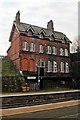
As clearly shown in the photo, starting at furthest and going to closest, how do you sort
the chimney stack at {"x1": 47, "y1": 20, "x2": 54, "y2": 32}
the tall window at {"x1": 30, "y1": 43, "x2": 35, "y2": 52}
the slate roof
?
the chimney stack at {"x1": 47, "y1": 20, "x2": 54, "y2": 32}
the tall window at {"x1": 30, "y1": 43, "x2": 35, "y2": 52}
the slate roof

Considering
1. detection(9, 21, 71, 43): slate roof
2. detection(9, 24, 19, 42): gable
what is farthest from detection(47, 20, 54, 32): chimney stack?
detection(9, 24, 19, 42): gable

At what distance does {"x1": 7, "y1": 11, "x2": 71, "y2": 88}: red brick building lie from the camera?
44719mm

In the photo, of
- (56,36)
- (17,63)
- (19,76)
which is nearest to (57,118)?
(19,76)

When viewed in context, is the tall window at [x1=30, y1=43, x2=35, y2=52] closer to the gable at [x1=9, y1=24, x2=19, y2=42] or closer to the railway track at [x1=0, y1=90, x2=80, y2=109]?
the gable at [x1=9, y1=24, x2=19, y2=42]

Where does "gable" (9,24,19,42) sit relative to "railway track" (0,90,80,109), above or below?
above

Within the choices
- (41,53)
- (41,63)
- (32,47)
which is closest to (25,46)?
(32,47)

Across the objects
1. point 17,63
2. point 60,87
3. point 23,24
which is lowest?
point 60,87

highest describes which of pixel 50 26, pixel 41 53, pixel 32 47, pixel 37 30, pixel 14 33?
pixel 50 26

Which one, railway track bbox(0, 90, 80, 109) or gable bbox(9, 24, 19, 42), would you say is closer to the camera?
railway track bbox(0, 90, 80, 109)

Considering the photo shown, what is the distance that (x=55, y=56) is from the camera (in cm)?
5000

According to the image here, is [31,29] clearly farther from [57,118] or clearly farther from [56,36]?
[57,118]

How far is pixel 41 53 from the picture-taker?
47469 millimetres

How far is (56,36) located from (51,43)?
276 cm

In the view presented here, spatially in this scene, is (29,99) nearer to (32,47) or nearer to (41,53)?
(32,47)
